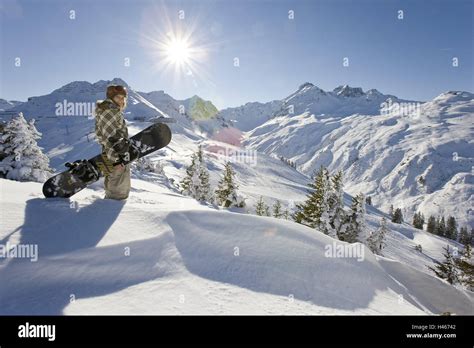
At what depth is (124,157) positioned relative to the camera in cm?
641

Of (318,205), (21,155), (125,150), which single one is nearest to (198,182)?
(318,205)

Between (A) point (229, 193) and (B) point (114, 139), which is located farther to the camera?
(A) point (229, 193)

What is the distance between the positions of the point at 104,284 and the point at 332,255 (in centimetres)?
326

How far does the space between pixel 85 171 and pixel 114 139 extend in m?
0.94

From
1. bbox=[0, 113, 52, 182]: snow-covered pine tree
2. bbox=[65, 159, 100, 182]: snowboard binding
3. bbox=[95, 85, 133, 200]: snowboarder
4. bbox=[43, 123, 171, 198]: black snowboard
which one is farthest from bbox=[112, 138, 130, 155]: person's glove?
bbox=[0, 113, 52, 182]: snow-covered pine tree

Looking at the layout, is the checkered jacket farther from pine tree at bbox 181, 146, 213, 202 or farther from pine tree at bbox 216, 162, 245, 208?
pine tree at bbox 181, 146, 213, 202

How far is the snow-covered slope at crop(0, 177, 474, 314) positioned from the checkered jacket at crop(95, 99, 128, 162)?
1.46 m

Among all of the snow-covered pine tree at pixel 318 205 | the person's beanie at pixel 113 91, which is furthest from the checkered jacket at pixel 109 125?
the snow-covered pine tree at pixel 318 205

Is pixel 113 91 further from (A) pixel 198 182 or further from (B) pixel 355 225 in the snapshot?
(A) pixel 198 182

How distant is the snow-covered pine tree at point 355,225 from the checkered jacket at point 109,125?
68.5 ft

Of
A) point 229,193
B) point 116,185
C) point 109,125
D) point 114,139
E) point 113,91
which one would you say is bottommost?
point 229,193

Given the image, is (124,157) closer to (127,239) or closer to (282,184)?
(127,239)

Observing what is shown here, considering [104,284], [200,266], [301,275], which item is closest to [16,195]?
[104,284]

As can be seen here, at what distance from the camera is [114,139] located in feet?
20.6
